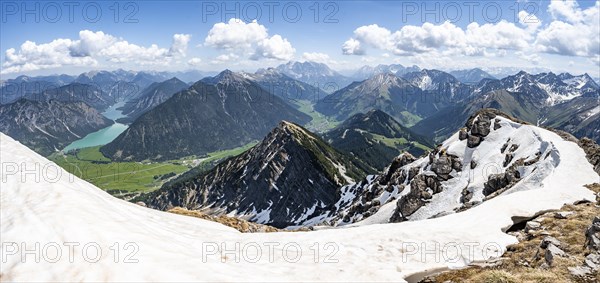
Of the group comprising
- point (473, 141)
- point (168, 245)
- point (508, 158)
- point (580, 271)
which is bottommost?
point (508, 158)

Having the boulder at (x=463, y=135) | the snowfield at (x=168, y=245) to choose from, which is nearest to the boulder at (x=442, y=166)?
the boulder at (x=463, y=135)

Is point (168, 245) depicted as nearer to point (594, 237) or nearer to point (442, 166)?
point (594, 237)

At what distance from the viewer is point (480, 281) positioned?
41.5 ft

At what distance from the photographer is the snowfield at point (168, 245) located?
927 cm

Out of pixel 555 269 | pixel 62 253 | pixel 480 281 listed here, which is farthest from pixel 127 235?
pixel 555 269

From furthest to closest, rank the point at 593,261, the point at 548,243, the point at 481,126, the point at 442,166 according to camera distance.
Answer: the point at 481,126 → the point at 442,166 → the point at 548,243 → the point at 593,261

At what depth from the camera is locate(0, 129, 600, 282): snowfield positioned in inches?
365

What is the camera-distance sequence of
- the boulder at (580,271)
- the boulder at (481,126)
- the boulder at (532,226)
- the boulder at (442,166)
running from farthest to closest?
1. the boulder at (481,126)
2. the boulder at (442,166)
3. the boulder at (532,226)
4. the boulder at (580,271)

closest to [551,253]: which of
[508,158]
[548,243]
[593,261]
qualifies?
[548,243]

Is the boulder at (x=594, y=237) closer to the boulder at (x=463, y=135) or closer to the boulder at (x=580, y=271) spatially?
the boulder at (x=580, y=271)

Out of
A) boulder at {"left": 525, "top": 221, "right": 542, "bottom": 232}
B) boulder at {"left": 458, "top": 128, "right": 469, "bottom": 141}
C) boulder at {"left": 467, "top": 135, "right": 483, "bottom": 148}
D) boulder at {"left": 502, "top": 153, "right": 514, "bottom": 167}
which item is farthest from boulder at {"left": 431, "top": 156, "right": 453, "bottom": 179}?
boulder at {"left": 525, "top": 221, "right": 542, "bottom": 232}

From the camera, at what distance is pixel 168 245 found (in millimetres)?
11469

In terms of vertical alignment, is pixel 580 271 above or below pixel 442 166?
above

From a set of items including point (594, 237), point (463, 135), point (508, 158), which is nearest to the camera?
point (594, 237)
